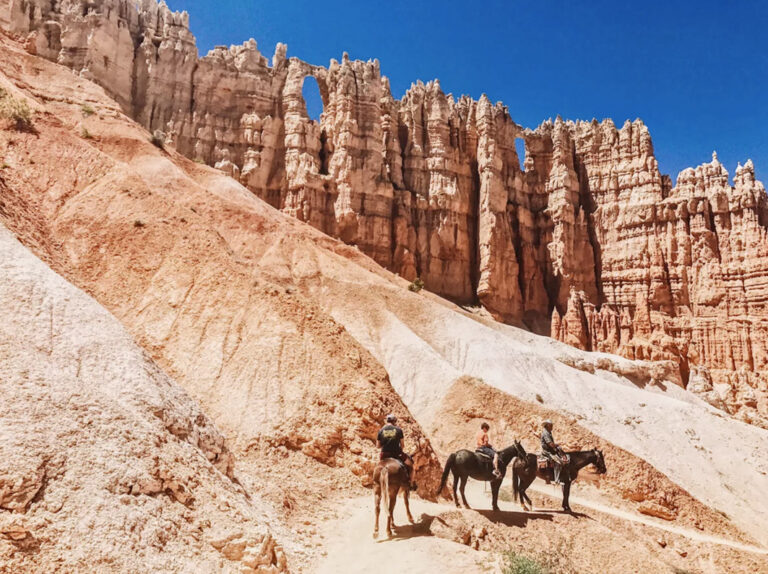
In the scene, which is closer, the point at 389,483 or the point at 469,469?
the point at 389,483

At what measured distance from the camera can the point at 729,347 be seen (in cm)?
5384

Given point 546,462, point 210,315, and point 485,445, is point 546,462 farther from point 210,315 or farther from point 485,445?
point 210,315

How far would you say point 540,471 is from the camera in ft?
52.9

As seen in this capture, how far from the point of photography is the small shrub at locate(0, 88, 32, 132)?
23.4 meters

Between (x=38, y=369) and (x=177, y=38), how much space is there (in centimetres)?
5616

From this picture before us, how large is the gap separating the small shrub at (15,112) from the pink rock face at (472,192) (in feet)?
82.8

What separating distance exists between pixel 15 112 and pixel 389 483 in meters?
22.8

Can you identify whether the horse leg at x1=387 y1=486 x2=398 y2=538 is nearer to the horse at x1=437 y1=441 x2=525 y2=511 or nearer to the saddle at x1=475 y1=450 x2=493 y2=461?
the horse at x1=437 y1=441 x2=525 y2=511

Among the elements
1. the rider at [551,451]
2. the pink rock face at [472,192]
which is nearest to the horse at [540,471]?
the rider at [551,451]

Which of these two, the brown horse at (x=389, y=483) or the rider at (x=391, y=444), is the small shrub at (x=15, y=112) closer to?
the rider at (x=391, y=444)

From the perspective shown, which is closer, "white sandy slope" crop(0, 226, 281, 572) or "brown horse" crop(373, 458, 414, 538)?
"white sandy slope" crop(0, 226, 281, 572)

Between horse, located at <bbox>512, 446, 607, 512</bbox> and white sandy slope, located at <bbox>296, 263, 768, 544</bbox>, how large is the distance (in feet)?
31.0

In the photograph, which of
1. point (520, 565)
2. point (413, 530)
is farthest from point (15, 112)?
point (520, 565)

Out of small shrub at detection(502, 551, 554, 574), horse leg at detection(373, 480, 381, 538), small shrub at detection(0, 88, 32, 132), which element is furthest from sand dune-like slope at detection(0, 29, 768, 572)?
Answer: small shrub at detection(502, 551, 554, 574)
